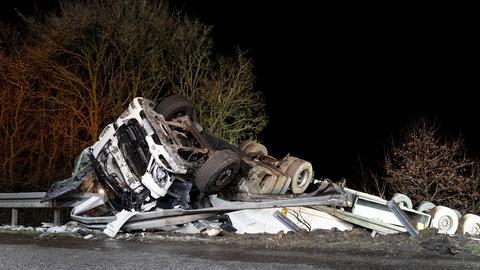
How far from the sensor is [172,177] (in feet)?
24.0

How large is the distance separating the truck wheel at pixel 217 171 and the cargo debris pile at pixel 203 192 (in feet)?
0.04

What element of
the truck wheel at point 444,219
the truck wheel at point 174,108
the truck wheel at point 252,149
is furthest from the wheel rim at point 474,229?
the truck wheel at point 174,108

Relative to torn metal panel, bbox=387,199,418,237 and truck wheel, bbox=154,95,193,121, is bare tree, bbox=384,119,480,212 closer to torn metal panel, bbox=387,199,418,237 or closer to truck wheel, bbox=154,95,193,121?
truck wheel, bbox=154,95,193,121

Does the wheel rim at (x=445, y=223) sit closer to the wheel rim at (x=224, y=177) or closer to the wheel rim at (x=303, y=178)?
the wheel rim at (x=303, y=178)

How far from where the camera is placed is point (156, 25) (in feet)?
50.3

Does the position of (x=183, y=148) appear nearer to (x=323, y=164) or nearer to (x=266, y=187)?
(x=266, y=187)

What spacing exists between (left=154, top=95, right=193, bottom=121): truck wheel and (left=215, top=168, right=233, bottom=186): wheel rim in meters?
1.54

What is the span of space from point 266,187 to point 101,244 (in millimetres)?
2333

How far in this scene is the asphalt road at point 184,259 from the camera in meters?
4.60

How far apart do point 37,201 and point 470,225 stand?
684 cm

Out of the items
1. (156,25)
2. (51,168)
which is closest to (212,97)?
(156,25)

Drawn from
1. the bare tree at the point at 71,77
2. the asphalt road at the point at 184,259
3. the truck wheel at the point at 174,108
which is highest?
the bare tree at the point at 71,77

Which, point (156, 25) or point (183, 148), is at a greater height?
point (156, 25)

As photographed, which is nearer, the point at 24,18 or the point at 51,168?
the point at 51,168
